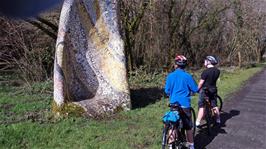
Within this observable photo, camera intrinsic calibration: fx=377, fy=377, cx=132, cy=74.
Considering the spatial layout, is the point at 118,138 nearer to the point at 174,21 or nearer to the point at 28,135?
the point at 28,135

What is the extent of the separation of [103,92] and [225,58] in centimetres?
2187

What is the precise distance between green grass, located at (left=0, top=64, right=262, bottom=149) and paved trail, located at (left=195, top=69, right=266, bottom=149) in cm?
105

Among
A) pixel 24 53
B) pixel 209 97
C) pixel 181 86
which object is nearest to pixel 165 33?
pixel 24 53

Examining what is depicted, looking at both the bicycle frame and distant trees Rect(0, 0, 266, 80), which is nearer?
the bicycle frame

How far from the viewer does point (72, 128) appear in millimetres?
7891

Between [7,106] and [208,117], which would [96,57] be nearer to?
[7,106]

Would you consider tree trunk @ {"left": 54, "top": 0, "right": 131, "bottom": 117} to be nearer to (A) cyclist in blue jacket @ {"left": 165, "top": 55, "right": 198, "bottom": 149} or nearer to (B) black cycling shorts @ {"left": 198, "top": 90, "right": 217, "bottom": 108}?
(B) black cycling shorts @ {"left": 198, "top": 90, "right": 217, "bottom": 108}

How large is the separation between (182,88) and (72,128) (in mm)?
2710

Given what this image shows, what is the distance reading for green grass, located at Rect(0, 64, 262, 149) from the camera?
22.6 feet

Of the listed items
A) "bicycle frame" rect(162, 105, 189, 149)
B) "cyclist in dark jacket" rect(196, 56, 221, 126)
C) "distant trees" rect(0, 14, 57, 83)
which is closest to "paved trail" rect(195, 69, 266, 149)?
"cyclist in dark jacket" rect(196, 56, 221, 126)

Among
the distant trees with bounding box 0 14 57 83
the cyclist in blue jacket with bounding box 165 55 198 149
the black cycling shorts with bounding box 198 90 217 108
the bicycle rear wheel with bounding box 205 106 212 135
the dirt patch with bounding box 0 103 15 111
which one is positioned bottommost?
the bicycle rear wheel with bounding box 205 106 212 135

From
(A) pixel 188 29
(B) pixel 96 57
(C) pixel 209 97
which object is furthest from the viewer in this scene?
(A) pixel 188 29

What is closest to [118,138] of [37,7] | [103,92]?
[103,92]

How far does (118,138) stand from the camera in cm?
723
